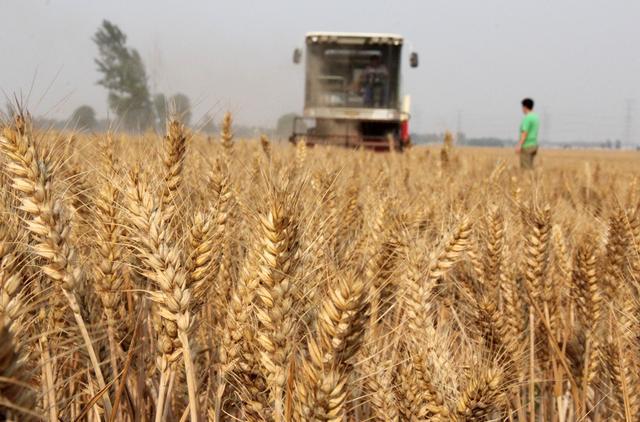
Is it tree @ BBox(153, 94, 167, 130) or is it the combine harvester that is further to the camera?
the combine harvester

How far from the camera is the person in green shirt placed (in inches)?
350

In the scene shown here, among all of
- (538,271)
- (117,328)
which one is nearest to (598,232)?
(538,271)

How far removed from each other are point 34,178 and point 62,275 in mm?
217

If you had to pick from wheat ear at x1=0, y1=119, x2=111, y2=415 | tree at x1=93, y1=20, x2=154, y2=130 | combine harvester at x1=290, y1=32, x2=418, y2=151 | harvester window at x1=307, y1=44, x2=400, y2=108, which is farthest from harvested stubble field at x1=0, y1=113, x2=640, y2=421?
tree at x1=93, y1=20, x2=154, y2=130

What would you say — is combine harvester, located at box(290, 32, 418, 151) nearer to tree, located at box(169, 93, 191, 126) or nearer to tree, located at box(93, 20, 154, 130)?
tree, located at box(169, 93, 191, 126)

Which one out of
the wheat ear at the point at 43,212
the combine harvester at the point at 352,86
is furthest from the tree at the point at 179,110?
the combine harvester at the point at 352,86

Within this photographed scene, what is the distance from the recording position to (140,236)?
1.09 meters

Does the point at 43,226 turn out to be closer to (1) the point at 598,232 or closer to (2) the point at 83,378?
(2) the point at 83,378

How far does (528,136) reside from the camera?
893 centimetres

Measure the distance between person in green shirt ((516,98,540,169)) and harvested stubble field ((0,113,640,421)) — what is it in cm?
719

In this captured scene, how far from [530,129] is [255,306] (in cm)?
880

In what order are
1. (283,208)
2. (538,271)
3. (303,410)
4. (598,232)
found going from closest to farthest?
1. (303,410)
2. (283,208)
3. (538,271)
4. (598,232)

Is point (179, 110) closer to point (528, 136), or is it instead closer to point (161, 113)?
point (161, 113)

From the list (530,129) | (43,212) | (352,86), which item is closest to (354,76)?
(352,86)
